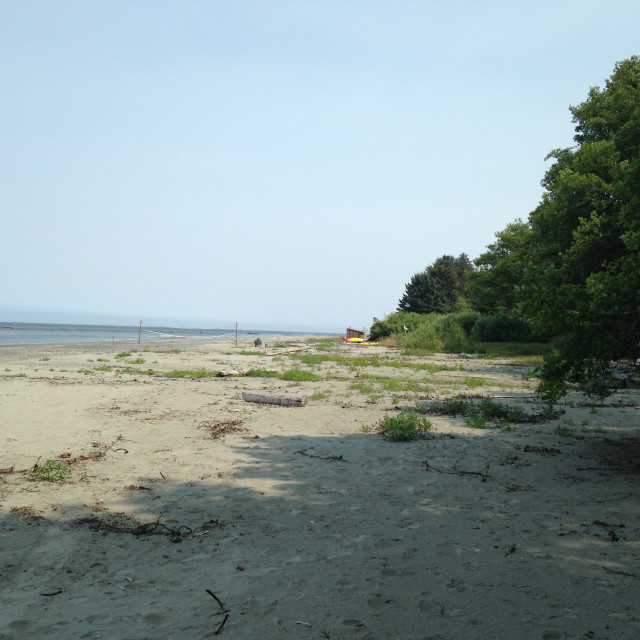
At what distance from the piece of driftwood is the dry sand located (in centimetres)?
199

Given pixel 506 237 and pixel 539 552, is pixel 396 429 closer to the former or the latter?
pixel 539 552

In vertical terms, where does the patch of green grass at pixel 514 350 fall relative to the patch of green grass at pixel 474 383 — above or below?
above

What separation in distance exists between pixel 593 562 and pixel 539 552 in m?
0.41

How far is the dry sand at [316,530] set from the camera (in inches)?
138

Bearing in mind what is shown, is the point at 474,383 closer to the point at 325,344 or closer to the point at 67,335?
the point at 325,344

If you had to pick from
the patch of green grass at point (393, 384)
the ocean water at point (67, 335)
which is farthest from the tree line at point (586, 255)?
the ocean water at point (67, 335)

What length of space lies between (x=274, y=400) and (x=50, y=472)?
6.37 metres

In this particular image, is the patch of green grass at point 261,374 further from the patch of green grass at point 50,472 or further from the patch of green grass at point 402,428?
the patch of green grass at point 50,472

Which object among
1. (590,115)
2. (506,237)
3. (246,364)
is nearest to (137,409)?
(246,364)

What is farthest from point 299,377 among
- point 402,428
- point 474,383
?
point 402,428

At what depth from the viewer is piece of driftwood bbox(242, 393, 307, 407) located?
1246 cm

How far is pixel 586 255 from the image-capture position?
19781 millimetres

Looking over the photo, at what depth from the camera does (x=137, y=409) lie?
37.8 ft

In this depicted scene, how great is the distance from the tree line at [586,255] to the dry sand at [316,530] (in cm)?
160
